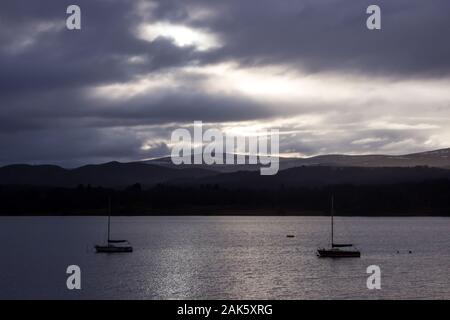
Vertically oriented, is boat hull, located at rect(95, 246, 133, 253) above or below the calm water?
above

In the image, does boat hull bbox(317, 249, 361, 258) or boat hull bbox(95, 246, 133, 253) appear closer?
boat hull bbox(317, 249, 361, 258)

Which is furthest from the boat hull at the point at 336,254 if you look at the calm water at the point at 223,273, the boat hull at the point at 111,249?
the boat hull at the point at 111,249

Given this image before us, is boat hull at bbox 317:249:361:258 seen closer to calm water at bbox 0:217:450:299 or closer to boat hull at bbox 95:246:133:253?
calm water at bbox 0:217:450:299

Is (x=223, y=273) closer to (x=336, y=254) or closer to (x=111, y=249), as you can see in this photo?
(x=336, y=254)

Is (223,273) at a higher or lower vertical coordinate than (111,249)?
lower

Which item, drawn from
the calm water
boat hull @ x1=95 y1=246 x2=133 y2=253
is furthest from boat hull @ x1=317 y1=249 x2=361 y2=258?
boat hull @ x1=95 y1=246 x2=133 y2=253

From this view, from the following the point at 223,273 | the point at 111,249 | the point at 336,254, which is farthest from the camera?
the point at 111,249

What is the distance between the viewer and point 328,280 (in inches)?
2822

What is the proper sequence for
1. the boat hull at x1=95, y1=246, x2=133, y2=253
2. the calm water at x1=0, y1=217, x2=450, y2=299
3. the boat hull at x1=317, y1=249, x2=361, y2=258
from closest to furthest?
1. the calm water at x1=0, y1=217, x2=450, y2=299
2. the boat hull at x1=317, y1=249, x2=361, y2=258
3. the boat hull at x1=95, y1=246, x2=133, y2=253

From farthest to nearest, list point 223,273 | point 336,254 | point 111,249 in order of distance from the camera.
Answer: point 111,249, point 336,254, point 223,273

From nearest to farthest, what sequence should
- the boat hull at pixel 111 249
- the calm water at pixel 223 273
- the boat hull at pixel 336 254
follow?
the calm water at pixel 223 273 < the boat hull at pixel 336 254 < the boat hull at pixel 111 249

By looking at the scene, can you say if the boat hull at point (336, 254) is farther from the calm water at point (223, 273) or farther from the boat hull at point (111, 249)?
the boat hull at point (111, 249)

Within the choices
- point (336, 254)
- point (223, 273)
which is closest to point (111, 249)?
point (223, 273)
